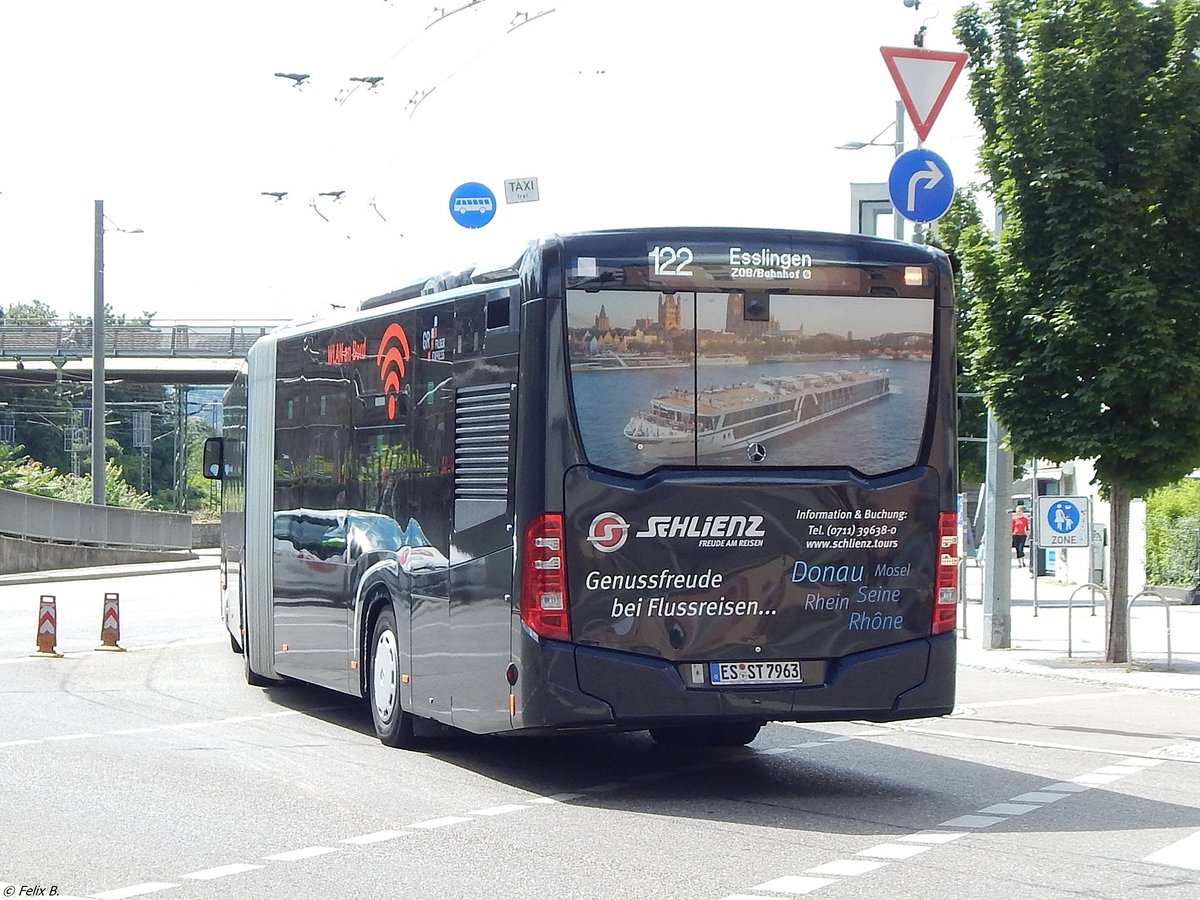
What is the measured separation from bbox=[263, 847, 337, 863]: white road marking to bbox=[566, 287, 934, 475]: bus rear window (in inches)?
105

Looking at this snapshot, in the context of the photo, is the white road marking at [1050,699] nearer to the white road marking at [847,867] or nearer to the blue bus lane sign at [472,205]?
the white road marking at [847,867]

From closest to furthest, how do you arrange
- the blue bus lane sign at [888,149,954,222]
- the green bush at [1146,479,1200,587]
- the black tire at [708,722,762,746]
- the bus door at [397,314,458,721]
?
the bus door at [397,314,458,721]
the black tire at [708,722,762,746]
the blue bus lane sign at [888,149,954,222]
the green bush at [1146,479,1200,587]

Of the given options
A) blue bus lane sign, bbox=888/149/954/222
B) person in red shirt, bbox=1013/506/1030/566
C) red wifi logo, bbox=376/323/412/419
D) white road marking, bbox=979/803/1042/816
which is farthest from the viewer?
person in red shirt, bbox=1013/506/1030/566

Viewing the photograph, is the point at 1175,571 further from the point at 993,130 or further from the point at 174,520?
the point at 174,520

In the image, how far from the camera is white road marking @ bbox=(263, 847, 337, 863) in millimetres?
8195

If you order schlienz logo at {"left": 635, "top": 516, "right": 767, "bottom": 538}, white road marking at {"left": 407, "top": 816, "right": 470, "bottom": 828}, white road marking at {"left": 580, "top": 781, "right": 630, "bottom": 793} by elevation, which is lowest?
white road marking at {"left": 580, "top": 781, "right": 630, "bottom": 793}

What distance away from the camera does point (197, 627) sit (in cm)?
2550

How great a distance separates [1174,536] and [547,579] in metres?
26.7

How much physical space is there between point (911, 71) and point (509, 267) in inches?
256

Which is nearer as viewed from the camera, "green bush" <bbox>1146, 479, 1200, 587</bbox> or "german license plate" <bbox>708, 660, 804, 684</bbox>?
"german license plate" <bbox>708, 660, 804, 684</bbox>

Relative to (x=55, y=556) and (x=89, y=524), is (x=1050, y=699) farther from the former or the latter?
(x=89, y=524)

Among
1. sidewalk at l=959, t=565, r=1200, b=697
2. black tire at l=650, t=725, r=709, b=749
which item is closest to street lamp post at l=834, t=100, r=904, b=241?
sidewalk at l=959, t=565, r=1200, b=697

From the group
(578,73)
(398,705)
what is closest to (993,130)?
(578,73)

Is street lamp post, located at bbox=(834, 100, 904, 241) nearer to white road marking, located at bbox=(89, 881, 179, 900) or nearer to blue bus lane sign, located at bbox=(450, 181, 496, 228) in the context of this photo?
blue bus lane sign, located at bbox=(450, 181, 496, 228)
